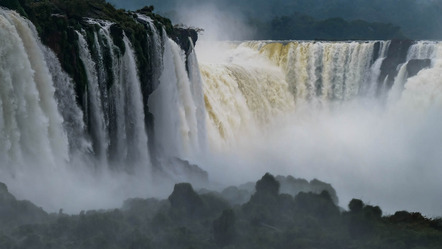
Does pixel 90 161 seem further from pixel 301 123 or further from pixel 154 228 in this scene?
pixel 301 123

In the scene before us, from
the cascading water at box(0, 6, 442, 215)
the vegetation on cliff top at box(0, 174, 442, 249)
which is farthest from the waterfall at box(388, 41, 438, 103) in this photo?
the vegetation on cliff top at box(0, 174, 442, 249)

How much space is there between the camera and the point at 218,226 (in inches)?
502

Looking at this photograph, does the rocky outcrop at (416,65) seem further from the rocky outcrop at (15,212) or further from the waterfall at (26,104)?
the rocky outcrop at (15,212)

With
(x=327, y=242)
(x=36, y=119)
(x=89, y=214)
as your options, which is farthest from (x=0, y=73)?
(x=327, y=242)

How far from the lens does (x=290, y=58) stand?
3731 cm

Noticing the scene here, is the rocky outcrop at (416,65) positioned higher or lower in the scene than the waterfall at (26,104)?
higher

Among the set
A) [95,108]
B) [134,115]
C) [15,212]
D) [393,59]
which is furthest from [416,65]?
[15,212]

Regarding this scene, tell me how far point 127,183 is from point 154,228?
519 centimetres

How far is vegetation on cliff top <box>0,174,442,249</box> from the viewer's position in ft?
39.1

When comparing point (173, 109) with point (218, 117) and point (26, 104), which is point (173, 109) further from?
point (26, 104)

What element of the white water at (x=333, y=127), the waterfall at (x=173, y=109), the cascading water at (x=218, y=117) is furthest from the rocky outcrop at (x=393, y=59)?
the waterfall at (x=173, y=109)

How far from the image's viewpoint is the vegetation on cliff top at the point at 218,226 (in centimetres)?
1193

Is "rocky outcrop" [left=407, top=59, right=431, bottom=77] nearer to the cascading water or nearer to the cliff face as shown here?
the cascading water

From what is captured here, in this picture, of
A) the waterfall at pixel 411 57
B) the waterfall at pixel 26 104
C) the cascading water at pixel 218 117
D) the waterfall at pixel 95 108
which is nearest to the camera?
the waterfall at pixel 26 104
